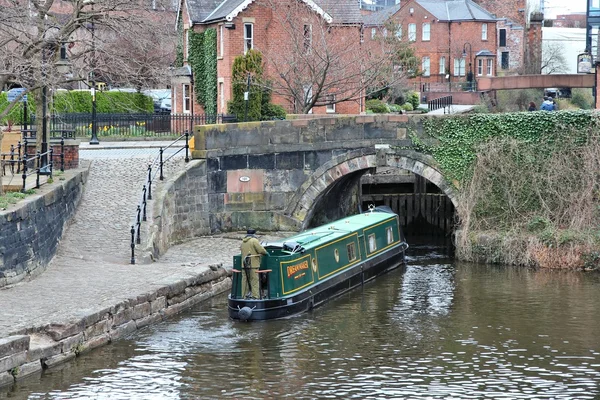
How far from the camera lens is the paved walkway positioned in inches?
687

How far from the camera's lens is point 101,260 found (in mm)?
21984

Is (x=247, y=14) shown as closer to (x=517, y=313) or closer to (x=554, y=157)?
(x=554, y=157)

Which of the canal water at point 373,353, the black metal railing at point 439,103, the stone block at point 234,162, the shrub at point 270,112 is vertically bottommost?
the canal water at point 373,353

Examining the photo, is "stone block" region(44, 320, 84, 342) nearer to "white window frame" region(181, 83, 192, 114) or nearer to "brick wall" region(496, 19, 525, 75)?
"white window frame" region(181, 83, 192, 114)

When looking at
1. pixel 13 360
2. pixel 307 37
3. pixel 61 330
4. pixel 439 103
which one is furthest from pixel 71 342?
pixel 439 103

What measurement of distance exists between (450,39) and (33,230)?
57.6 m

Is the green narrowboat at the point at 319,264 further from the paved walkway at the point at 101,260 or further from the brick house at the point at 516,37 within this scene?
the brick house at the point at 516,37

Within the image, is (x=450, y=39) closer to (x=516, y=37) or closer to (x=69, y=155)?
(x=516, y=37)

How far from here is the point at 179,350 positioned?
1761 centimetres

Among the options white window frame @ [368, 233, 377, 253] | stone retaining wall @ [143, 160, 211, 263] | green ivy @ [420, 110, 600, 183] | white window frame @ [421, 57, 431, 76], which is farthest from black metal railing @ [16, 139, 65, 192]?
white window frame @ [421, 57, 431, 76]

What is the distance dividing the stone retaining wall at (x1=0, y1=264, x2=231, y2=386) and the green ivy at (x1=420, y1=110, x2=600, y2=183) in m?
8.96

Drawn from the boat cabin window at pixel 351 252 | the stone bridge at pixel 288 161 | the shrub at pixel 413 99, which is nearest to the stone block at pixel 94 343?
the boat cabin window at pixel 351 252

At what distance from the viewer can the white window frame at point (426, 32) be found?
2933 inches

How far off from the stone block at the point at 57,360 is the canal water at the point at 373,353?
0.14 metres
